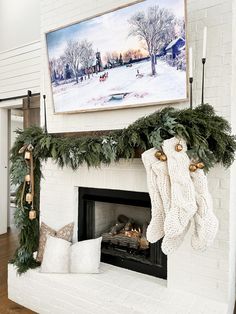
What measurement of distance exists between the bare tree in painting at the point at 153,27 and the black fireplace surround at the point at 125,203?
37.3 inches

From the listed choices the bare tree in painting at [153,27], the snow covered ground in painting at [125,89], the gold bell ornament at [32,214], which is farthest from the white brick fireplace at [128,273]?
the bare tree in painting at [153,27]

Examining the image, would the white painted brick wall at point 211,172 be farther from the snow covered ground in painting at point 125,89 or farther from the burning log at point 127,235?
the burning log at point 127,235

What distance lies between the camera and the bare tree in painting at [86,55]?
82.2 inches

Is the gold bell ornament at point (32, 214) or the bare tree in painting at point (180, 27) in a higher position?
the bare tree in painting at point (180, 27)

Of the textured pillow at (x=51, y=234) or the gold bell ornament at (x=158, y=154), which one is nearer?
the gold bell ornament at (x=158, y=154)

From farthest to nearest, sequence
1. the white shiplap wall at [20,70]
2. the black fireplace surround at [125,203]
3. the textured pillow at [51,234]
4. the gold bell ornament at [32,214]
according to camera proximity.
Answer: the white shiplap wall at [20,70] < the textured pillow at [51,234] < the gold bell ornament at [32,214] < the black fireplace surround at [125,203]

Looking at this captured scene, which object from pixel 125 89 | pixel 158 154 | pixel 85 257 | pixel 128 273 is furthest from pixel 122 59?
pixel 128 273

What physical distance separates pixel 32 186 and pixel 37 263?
0.65 m

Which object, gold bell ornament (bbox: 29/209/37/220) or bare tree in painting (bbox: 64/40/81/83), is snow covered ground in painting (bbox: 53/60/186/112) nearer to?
bare tree in painting (bbox: 64/40/81/83)

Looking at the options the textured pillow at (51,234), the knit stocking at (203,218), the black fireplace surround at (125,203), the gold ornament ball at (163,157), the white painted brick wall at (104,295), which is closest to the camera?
the knit stocking at (203,218)

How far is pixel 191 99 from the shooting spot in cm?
171

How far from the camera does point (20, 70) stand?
3471 millimetres

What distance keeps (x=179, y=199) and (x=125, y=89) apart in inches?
36.0

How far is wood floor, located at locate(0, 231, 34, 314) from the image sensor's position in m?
2.16
